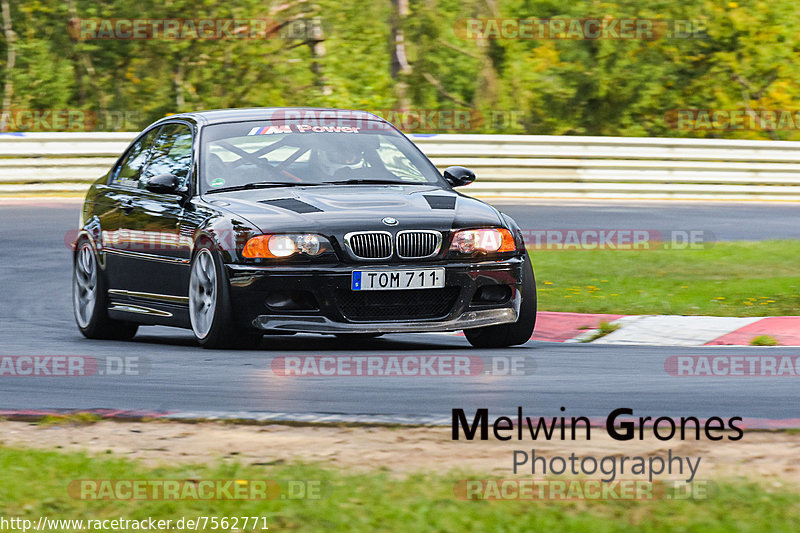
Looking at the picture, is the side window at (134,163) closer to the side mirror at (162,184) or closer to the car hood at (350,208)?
the side mirror at (162,184)

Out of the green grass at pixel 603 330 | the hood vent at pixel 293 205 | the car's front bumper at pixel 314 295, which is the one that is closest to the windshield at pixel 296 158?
the hood vent at pixel 293 205

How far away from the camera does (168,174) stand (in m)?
9.31

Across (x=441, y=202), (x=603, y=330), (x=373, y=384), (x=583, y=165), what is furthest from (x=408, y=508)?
(x=583, y=165)

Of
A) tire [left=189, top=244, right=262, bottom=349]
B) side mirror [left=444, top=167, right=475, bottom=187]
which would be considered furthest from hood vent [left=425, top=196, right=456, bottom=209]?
tire [left=189, top=244, right=262, bottom=349]

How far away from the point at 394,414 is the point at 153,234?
3.43 m

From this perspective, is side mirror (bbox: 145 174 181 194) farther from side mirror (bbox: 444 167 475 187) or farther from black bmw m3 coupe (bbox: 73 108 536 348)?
side mirror (bbox: 444 167 475 187)

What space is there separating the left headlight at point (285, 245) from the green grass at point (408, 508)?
3119 mm

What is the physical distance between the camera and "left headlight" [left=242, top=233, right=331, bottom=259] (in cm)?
833

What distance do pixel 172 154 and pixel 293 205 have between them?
5.23 ft

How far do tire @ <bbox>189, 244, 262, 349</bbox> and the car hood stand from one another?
13.5 inches

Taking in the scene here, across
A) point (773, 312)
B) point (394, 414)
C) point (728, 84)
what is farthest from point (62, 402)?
point (728, 84)

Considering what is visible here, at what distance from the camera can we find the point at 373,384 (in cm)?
747

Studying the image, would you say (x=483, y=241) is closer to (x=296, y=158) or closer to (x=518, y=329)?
(x=518, y=329)

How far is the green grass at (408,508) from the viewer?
4.56 m
